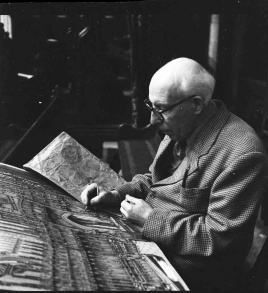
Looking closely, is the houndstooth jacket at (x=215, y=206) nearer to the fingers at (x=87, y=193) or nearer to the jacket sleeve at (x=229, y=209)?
the jacket sleeve at (x=229, y=209)

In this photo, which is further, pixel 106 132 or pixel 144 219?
pixel 106 132

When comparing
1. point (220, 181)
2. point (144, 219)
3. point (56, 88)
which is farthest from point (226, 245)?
point (56, 88)

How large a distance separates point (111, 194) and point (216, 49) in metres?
2.86

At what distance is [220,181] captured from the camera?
1.45 metres

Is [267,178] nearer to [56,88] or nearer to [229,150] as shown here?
[229,150]

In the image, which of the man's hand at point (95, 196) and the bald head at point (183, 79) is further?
the man's hand at point (95, 196)

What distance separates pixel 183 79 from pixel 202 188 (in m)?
0.41

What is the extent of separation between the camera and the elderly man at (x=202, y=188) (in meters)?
1.42

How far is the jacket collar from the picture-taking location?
1.58m

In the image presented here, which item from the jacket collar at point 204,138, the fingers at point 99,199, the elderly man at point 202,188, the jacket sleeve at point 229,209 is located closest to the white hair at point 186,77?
the elderly man at point 202,188

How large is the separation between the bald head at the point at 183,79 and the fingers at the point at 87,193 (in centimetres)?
58

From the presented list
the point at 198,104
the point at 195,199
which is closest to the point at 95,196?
the point at 195,199

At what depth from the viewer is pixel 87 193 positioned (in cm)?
187

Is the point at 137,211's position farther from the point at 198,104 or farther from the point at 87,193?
the point at 198,104
